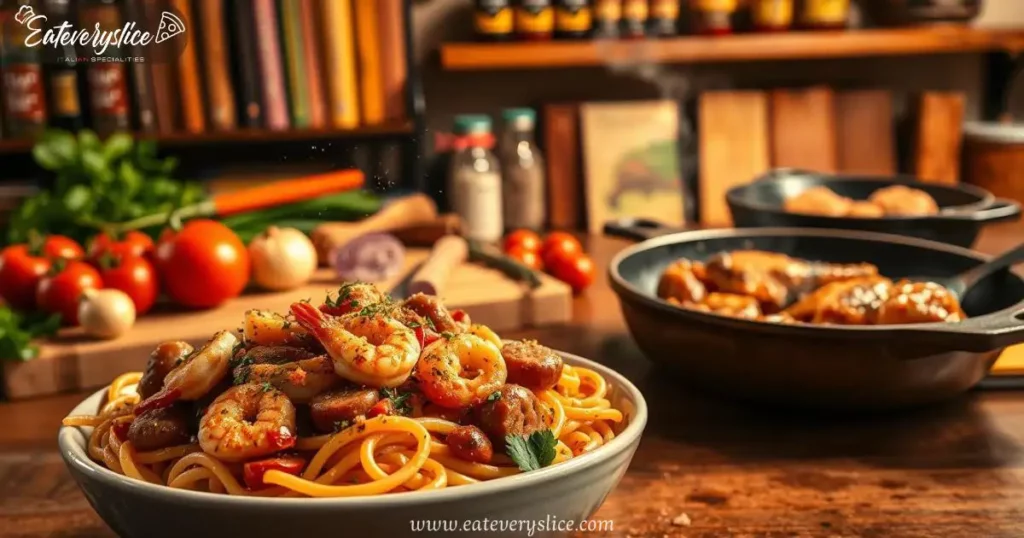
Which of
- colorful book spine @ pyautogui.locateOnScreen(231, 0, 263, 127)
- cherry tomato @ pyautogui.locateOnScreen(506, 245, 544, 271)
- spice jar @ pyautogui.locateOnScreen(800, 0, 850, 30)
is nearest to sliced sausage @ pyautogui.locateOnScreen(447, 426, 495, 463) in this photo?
cherry tomato @ pyautogui.locateOnScreen(506, 245, 544, 271)

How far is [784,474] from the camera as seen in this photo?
3.98ft

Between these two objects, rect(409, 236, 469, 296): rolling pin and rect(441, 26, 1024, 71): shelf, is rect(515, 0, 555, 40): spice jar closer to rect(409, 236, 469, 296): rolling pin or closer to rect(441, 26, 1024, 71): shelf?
rect(441, 26, 1024, 71): shelf

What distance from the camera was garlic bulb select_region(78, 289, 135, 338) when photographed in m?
1.72

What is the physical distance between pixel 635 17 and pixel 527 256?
1.17 m

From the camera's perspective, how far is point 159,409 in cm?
94

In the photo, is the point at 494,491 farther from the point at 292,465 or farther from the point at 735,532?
the point at 735,532

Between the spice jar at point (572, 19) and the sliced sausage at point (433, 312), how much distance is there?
2275mm

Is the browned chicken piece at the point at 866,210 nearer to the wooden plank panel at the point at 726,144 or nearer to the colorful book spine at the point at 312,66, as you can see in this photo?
the wooden plank panel at the point at 726,144

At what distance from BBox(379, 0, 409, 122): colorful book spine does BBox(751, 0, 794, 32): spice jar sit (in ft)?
3.64

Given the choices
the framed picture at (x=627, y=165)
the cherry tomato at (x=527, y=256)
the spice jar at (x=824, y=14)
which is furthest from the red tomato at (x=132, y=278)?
the spice jar at (x=824, y=14)

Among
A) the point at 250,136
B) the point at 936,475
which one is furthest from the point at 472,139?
the point at 936,475

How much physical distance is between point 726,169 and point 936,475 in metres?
2.32

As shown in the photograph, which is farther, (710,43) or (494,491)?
(710,43)

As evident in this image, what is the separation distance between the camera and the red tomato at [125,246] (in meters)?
1.98
